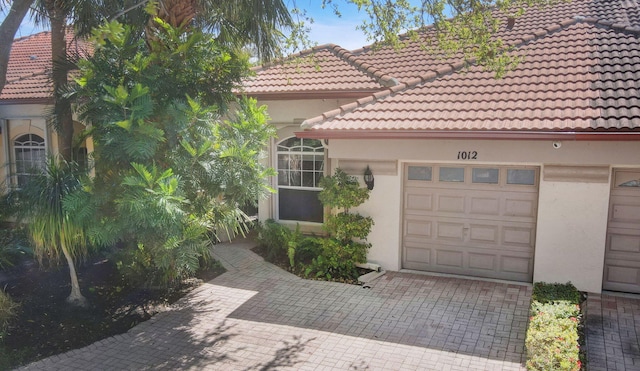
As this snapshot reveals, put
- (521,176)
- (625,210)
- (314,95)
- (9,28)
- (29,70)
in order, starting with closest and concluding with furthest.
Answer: (9,28)
(625,210)
(521,176)
(314,95)
(29,70)

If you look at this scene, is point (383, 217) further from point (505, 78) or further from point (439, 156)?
point (505, 78)

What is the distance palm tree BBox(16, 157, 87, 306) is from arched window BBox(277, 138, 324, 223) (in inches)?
206

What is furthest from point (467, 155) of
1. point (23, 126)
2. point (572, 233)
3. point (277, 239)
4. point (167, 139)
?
point (23, 126)

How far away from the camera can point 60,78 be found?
368 inches

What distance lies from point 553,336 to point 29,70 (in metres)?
16.5

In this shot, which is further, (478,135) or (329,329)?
(478,135)

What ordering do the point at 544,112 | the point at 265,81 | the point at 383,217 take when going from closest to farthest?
the point at 544,112 → the point at 383,217 → the point at 265,81

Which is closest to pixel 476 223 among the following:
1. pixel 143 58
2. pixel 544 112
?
pixel 544 112

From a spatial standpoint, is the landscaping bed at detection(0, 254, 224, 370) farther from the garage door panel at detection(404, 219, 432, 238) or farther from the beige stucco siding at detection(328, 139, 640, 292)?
the beige stucco siding at detection(328, 139, 640, 292)

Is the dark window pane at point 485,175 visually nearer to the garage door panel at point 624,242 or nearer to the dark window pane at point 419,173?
the dark window pane at point 419,173

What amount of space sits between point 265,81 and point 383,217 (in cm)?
478

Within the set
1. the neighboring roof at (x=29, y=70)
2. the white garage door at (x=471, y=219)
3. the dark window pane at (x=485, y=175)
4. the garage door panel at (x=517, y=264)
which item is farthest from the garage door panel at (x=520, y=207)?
the neighboring roof at (x=29, y=70)

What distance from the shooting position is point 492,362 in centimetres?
616

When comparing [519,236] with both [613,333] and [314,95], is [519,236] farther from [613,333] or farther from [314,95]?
[314,95]
